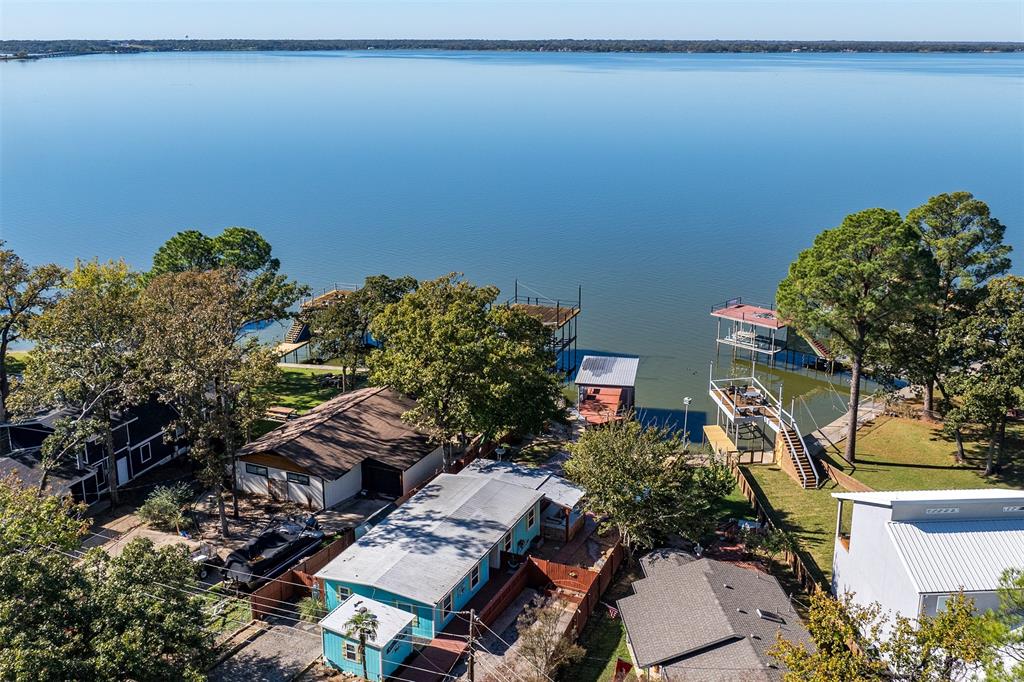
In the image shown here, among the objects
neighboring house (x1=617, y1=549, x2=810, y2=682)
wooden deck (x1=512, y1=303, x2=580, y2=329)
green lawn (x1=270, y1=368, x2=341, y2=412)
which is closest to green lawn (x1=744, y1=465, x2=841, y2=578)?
neighboring house (x1=617, y1=549, x2=810, y2=682)

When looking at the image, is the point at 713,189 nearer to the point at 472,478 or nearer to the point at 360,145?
the point at 360,145

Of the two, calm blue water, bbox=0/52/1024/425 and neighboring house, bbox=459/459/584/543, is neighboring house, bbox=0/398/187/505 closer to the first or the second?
neighboring house, bbox=459/459/584/543

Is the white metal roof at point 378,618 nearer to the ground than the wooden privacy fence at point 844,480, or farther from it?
farther from it

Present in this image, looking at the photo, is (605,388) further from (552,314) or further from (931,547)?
(931,547)

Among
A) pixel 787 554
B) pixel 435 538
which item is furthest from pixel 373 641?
pixel 787 554

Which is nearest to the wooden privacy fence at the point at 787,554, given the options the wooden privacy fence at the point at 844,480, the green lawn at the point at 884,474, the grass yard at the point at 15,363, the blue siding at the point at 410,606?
the green lawn at the point at 884,474

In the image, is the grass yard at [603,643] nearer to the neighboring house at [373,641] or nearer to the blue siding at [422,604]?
the blue siding at [422,604]

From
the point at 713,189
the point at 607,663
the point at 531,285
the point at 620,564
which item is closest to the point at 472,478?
the point at 620,564
